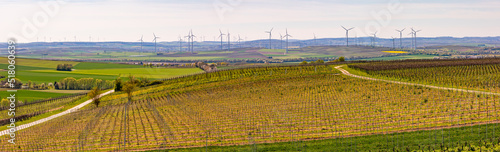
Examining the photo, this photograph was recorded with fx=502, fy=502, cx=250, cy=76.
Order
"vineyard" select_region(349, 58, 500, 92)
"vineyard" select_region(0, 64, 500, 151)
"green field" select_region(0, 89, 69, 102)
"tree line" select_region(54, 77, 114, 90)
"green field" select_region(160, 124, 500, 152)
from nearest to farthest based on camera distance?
1. "green field" select_region(160, 124, 500, 152)
2. "vineyard" select_region(0, 64, 500, 151)
3. "vineyard" select_region(349, 58, 500, 92)
4. "green field" select_region(0, 89, 69, 102)
5. "tree line" select_region(54, 77, 114, 90)

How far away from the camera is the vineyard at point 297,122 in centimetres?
5059

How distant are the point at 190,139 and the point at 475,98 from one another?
1533 inches

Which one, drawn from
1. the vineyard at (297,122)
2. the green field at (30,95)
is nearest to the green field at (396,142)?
the vineyard at (297,122)

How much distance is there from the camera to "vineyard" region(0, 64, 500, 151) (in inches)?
1992

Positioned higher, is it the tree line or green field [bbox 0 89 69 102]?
the tree line

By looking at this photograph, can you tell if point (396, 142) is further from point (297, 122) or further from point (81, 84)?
point (81, 84)

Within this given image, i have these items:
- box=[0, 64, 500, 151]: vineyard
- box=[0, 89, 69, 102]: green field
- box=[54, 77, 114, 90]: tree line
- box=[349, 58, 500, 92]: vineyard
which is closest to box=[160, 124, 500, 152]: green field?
box=[0, 64, 500, 151]: vineyard

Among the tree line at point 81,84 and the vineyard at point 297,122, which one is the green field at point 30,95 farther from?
the vineyard at point 297,122

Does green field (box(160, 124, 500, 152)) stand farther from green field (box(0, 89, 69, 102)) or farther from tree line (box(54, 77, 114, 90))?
tree line (box(54, 77, 114, 90))

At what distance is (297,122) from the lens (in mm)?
61844

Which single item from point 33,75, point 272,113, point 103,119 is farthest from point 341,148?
point 33,75

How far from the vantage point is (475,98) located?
67.4 metres

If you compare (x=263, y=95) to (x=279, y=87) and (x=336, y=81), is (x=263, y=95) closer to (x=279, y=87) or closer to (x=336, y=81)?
(x=279, y=87)

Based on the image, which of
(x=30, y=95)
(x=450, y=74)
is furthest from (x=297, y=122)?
(x=30, y=95)
